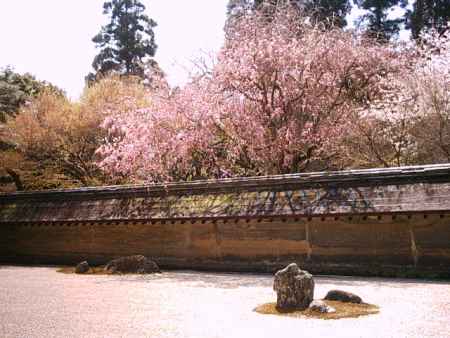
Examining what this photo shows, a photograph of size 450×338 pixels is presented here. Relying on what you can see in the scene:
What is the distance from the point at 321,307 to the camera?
6.54m

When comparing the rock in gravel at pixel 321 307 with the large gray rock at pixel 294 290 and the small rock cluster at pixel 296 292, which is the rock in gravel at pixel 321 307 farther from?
the large gray rock at pixel 294 290

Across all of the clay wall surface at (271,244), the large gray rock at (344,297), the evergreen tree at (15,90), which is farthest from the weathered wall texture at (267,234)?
the evergreen tree at (15,90)

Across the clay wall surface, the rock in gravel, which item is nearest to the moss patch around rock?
the rock in gravel

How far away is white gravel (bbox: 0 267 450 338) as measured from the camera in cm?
582

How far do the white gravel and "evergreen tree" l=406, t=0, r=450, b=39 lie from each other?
22.0 metres

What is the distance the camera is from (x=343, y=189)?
10.6 meters

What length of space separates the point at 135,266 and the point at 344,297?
561 centimetres

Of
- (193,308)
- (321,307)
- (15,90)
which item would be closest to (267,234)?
(193,308)

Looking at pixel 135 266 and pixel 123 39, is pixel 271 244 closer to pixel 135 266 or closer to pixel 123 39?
pixel 135 266

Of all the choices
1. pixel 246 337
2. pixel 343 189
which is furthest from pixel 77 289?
pixel 343 189

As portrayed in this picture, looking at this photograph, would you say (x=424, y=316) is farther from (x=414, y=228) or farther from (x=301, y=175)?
(x=301, y=175)

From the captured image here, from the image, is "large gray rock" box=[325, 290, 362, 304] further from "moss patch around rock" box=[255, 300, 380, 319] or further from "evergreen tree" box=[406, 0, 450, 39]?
"evergreen tree" box=[406, 0, 450, 39]

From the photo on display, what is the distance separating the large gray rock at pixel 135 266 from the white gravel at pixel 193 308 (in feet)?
1.86

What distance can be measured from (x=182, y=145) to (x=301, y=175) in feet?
18.0
